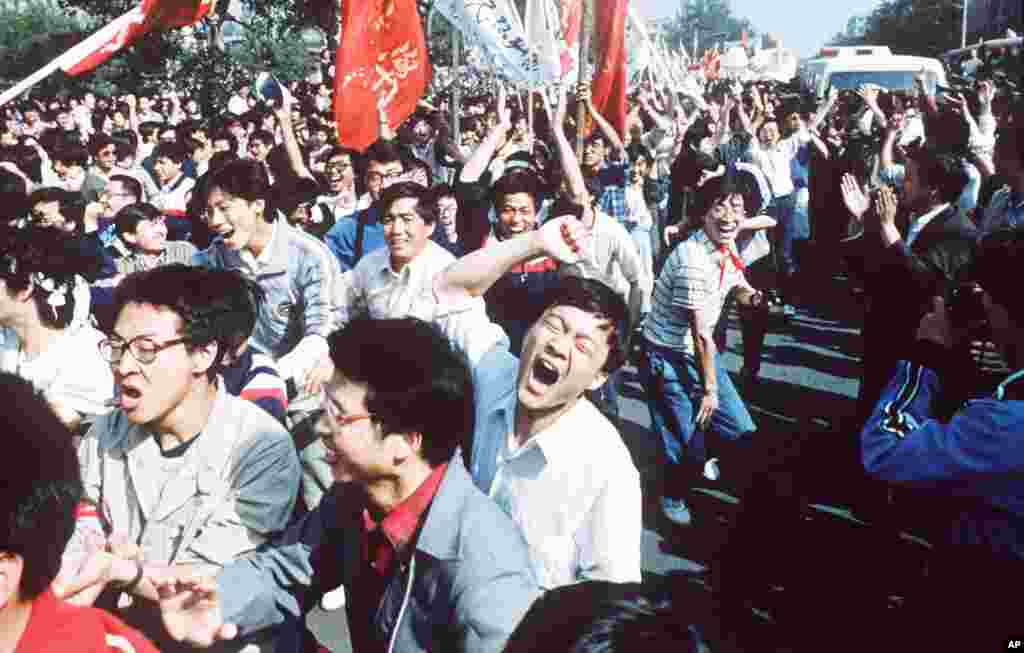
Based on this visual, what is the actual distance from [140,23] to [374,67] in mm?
1339

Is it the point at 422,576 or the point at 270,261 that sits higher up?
the point at 270,261

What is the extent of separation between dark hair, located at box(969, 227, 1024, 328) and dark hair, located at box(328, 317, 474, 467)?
121 cm

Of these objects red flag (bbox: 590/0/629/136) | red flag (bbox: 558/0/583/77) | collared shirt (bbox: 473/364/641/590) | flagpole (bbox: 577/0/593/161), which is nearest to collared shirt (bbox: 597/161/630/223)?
red flag (bbox: 590/0/629/136)

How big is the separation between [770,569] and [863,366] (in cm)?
95

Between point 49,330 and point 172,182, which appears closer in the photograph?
point 49,330

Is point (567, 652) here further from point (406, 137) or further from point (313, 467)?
point (406, 137)

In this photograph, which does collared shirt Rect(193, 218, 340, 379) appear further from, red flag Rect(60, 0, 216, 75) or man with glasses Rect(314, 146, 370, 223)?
man with glasses Rect(314, 146, 370, 223)

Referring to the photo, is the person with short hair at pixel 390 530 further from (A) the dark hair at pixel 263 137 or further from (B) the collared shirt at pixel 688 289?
(A) the dark hair at pixel 263 137

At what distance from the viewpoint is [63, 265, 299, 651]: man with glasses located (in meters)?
2.30

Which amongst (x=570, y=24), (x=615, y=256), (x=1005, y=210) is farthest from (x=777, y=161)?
(x=615, y=256)

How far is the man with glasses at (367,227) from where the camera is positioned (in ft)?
16.8

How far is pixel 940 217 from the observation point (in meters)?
4.67

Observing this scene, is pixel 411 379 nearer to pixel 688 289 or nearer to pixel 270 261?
pixel 270 261

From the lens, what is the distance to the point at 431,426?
2117 millimetres
